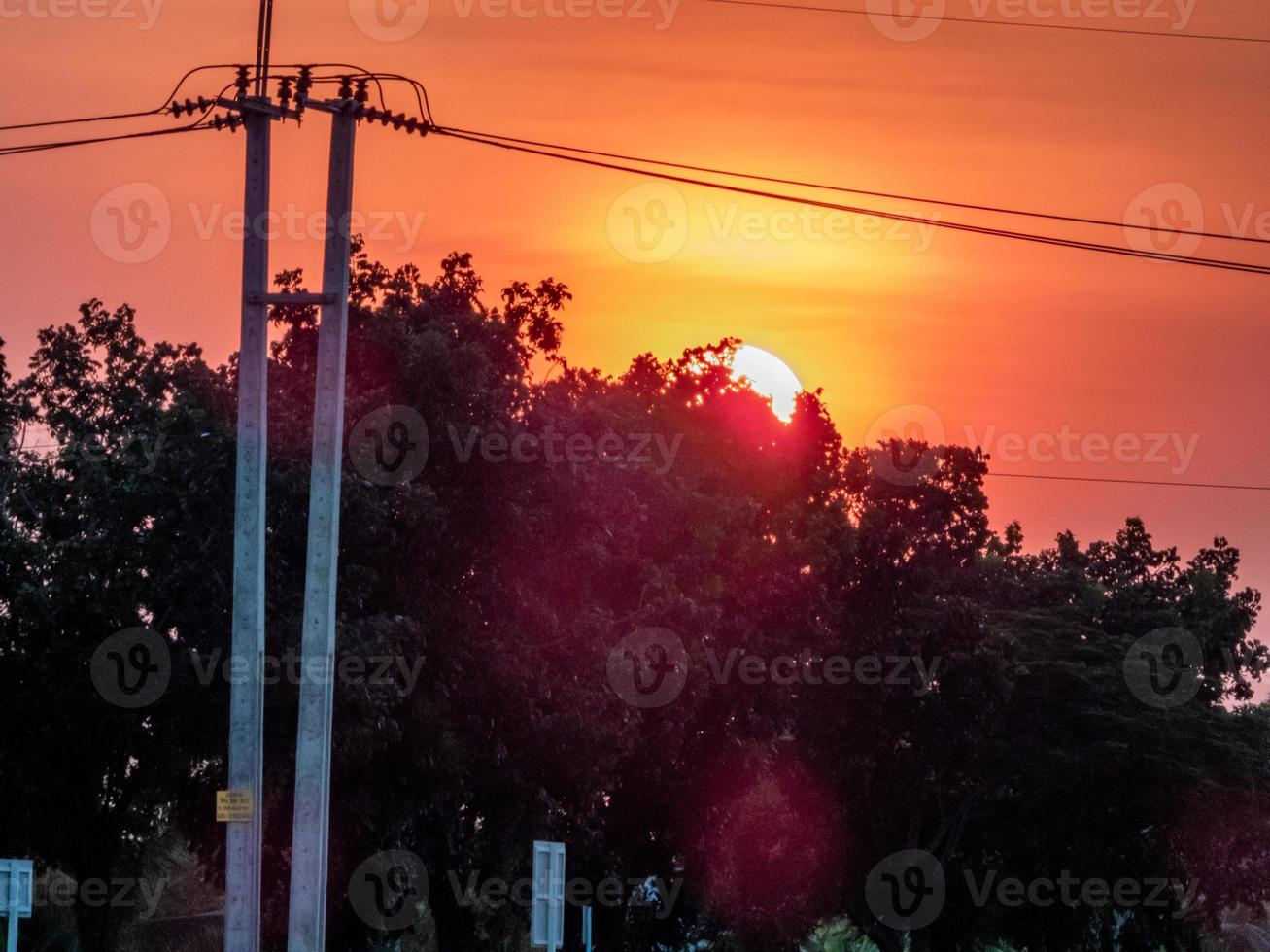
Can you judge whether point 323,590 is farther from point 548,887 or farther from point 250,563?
point 548,887

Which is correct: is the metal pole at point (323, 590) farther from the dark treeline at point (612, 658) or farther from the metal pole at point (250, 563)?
the dark treeline at point (612, 658)

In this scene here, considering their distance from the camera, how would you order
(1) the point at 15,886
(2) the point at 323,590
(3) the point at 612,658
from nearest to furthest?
(2) the point at 323,590
(1) the point at 15,886
(3) the point at 612,658

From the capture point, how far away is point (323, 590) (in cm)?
1792

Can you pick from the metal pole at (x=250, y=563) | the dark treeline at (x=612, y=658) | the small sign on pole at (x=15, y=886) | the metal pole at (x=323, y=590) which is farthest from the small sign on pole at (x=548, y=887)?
the dark treeline at (x=612, y=658)

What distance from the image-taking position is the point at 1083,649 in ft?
168

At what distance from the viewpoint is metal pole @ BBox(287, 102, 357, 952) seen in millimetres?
17594

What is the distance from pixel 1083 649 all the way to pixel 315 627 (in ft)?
122

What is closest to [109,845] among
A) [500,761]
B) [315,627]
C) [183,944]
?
[500,761]

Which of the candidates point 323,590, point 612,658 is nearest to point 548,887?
point 323,590

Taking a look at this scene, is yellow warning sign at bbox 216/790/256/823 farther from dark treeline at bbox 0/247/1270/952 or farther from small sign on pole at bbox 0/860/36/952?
dark treeline at bbox 0/247/1270/952

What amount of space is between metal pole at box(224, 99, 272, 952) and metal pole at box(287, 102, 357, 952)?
44 centimetres

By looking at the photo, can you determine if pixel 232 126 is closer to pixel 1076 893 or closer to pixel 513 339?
pixel 513 339

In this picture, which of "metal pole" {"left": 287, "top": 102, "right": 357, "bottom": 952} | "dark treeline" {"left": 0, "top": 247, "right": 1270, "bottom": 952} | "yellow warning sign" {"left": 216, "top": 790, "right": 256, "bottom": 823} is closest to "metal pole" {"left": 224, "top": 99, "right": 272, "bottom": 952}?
"yellow warning sign" {"left": 216, "top": 790, "right": 256, "bottom": 823}

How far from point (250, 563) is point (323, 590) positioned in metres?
0.79
